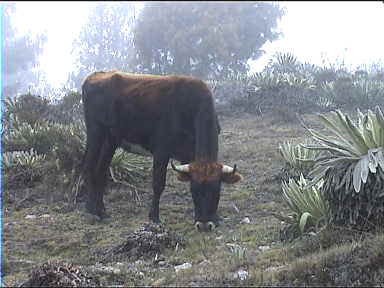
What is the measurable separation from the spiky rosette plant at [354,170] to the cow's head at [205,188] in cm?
168

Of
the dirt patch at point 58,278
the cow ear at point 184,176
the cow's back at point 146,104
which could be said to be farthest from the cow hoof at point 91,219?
the dirt patch at point 58,278

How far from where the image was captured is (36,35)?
8062 millimetres

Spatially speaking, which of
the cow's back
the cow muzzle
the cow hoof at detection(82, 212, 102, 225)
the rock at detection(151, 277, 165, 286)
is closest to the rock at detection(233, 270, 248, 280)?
the rock at detection(151, 277, 165, 286)

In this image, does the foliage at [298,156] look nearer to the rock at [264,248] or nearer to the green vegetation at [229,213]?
the green vegetation at [229,213]

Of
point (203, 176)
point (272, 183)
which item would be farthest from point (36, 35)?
point (272, 183)

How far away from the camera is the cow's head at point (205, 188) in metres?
7.46

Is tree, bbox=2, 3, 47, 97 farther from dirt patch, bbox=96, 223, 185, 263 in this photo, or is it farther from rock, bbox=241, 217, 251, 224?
rock, bbox=241, 217, 251, 224

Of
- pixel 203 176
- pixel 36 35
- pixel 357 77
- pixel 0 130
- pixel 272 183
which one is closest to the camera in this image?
pixel 203 176

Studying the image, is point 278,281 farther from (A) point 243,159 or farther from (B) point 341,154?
(A) point 243,159

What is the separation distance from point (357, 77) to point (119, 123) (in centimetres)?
1217

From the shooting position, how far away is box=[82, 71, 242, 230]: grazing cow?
24.9ft

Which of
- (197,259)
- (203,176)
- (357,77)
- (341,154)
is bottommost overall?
(197,259)

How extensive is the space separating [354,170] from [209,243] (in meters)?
1.99

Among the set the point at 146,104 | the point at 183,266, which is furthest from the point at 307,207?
the point at 146,104
